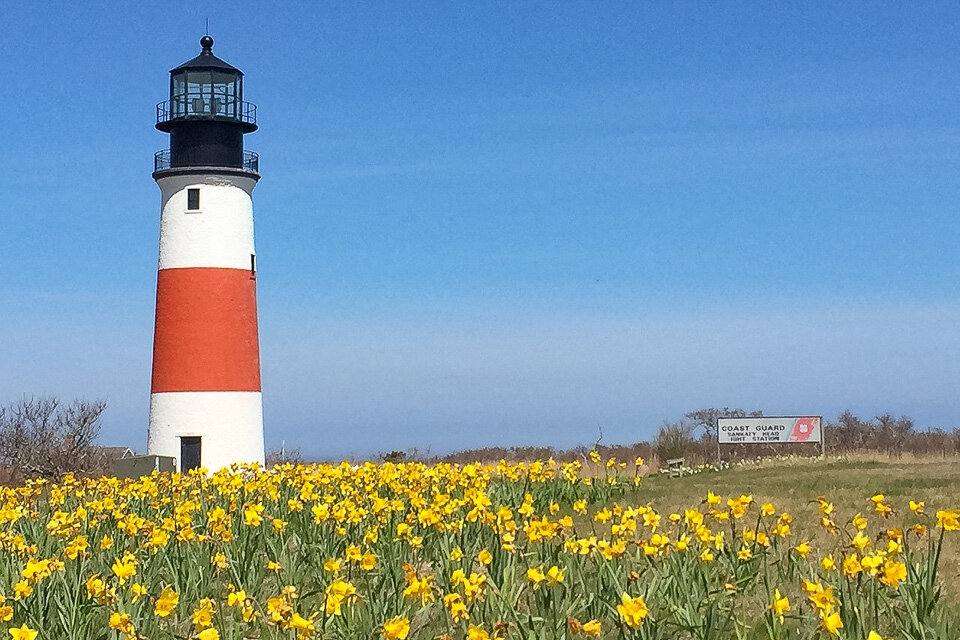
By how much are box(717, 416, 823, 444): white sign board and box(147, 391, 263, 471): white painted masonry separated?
45.7 ft

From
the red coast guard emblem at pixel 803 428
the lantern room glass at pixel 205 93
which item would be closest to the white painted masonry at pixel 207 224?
the lantern room glass at pixel 205 93

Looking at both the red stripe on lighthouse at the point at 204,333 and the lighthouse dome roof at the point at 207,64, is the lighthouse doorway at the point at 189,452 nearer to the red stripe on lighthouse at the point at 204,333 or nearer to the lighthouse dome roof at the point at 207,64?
the red stripe on lighthouse at the point at 204,333

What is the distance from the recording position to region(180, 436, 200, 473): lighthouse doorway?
100 feet

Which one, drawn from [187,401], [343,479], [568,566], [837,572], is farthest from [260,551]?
[187,401]

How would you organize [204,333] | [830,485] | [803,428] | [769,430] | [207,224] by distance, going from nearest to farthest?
[830,485] → [204,333] → [207,224] → [769,430] → [803,428]

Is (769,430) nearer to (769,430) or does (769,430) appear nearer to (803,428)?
(769,430)

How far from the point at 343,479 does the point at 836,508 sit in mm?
6391

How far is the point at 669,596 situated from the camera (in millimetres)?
8719

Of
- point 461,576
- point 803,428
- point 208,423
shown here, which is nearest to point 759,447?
point 803,428

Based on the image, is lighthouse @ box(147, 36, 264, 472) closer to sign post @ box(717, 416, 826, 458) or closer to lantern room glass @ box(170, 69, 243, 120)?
lantern room glass @ box(170, 69, 243, 120)

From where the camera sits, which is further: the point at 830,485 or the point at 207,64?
the point at 207,64

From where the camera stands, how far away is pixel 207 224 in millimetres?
31547

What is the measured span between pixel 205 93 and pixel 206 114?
78cm

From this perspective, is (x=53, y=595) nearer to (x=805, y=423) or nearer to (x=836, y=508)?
(x=836, y=508)
